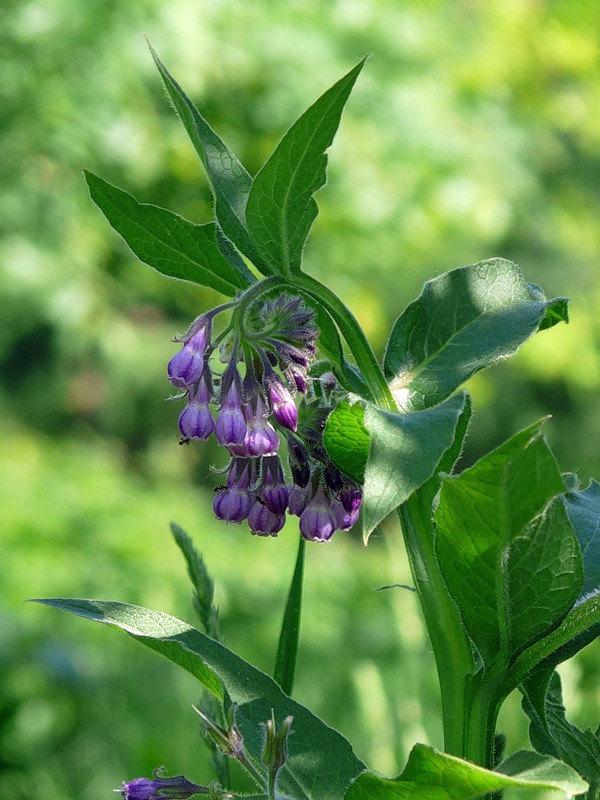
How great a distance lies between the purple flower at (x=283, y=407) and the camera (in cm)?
96

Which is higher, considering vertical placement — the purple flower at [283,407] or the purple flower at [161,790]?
the purple flower at [283,407]

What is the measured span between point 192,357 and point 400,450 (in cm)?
26

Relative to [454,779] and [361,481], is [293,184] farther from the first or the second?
[454,779]

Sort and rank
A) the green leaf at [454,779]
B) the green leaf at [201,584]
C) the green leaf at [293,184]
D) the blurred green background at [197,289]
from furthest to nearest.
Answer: the blurred green background at [197,289] < the green leaf at [201,584] < the green leaf at [293,184] < the green leaf at [454,779]

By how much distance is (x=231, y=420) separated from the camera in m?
0.97

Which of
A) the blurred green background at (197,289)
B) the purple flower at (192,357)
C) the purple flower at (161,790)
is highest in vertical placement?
the blurred green background at (197,289)

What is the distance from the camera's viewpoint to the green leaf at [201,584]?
1133 mm

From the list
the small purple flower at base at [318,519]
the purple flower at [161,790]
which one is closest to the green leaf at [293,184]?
the small purple flower at base at [318,519]

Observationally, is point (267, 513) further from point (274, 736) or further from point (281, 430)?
point (274, 736)

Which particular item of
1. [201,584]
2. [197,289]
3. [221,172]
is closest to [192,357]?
[221,172]

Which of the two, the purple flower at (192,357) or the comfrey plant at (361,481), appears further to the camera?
the purple flower at (192,357)

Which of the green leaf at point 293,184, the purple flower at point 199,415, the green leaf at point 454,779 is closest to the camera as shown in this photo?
the green leaf at point 454,779

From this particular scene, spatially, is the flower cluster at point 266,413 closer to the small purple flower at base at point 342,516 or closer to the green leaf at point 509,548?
the small purple flower at base at point 342,516

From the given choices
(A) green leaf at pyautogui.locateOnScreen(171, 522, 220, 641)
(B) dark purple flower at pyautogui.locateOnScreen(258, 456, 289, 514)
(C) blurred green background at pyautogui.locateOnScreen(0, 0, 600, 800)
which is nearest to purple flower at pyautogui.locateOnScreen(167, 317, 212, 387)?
(B) dark purple flower at pyautogui.locateOnScreen(258, 456, 289, 514)
